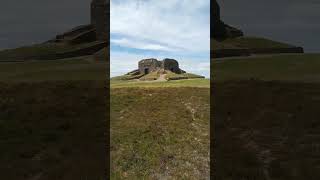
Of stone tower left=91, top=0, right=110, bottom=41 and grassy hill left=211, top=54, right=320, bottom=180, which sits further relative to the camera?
stone tower left=91, top=0, right=110, bottom=41

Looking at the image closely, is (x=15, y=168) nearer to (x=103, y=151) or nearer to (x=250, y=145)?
(x=103, y=151)

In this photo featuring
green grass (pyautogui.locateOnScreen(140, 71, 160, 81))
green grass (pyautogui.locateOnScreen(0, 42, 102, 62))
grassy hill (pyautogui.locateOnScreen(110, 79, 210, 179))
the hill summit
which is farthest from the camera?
green grass (pyautogui.locateOnScreen(140, 71, 160, 81))

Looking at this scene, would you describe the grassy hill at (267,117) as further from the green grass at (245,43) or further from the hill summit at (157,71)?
the hill summit at (157,71)

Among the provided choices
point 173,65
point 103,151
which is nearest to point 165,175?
point 103,151

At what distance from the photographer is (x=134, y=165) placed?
14.5 meters

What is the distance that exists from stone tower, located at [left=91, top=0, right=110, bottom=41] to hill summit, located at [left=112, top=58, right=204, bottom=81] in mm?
1454

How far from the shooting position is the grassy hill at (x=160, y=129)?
14.4 metres

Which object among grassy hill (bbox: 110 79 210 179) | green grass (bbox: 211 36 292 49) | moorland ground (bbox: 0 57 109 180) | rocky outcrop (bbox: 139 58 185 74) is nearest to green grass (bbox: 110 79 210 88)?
grassy hill (bbox: 110 79 210 179)

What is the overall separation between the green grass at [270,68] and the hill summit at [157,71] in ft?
3.87

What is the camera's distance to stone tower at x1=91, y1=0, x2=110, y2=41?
1482cm

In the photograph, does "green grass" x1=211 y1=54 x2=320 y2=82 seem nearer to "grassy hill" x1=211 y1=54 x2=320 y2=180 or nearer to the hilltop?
"grassy hill" x1=211 y1=54 x2=320 y2=180

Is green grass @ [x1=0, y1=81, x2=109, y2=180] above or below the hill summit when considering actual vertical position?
below

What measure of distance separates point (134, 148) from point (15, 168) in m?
3.67

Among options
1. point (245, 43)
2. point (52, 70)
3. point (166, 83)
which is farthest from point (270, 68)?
point (52, 70)
